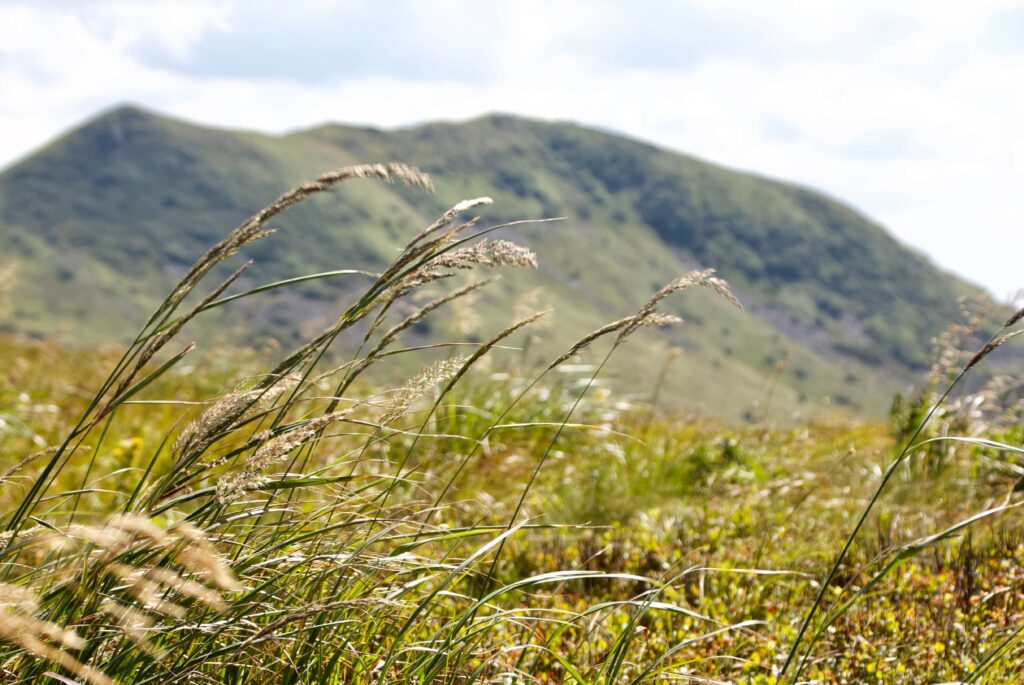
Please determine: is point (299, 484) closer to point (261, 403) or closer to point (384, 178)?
point (261, 403)

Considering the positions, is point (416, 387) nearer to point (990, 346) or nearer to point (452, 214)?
point (452, 214)

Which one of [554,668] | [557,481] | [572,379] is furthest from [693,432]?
[554,668]

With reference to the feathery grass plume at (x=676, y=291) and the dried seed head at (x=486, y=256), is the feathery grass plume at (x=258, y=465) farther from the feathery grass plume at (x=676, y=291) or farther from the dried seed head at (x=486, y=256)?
the feathery grass plume at (x=676, y=291)

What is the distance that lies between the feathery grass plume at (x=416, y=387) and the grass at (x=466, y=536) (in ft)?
0.04

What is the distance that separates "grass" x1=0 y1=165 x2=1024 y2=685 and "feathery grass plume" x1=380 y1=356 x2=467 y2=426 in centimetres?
1

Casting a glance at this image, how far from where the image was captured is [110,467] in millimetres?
8070

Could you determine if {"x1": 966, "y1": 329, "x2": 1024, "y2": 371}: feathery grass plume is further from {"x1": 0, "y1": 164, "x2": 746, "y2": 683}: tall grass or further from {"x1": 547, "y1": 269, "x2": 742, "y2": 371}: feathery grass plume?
{"x1": 0, "y1": 164, "x2": 746, "y2": 683}: tall grass

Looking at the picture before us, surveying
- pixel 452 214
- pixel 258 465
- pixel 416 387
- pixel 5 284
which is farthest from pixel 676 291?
pixel 5 284

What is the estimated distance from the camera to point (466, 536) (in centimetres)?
269

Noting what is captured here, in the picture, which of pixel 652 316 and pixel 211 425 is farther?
pixel 652 316

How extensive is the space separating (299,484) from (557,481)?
5584 millimetres

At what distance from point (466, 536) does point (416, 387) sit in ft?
1.71

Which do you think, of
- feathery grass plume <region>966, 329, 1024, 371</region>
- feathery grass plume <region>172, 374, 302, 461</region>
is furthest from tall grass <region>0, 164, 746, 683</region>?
feathery grass plume <region>966, 329, 1024, 371</region>

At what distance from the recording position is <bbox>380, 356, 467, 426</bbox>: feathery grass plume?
8.36ft
